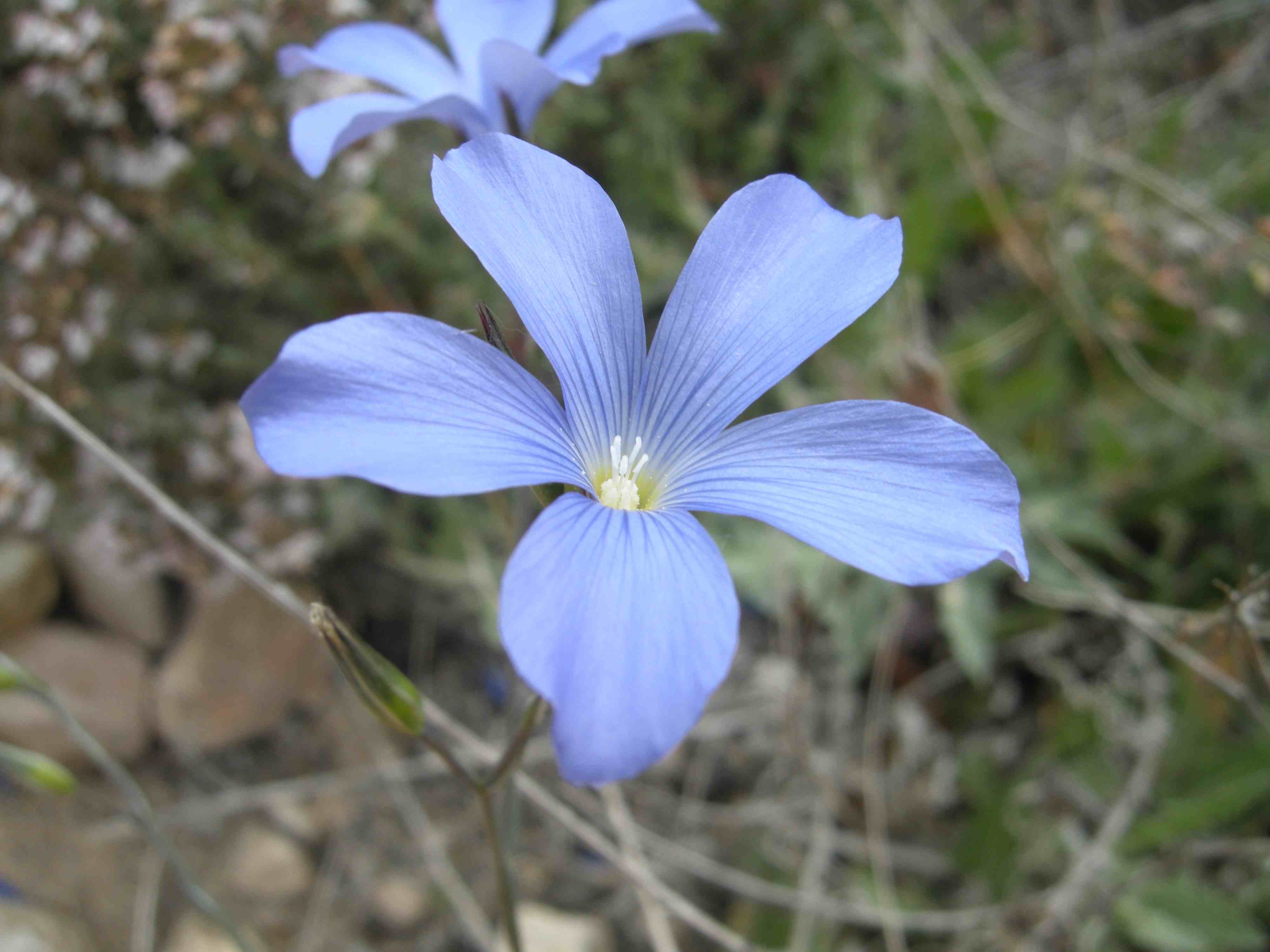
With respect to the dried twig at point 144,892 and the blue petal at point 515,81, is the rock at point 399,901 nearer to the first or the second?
the dried twig at point 144,892

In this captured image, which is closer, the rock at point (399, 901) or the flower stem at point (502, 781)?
the flower stem at point (502, 781)

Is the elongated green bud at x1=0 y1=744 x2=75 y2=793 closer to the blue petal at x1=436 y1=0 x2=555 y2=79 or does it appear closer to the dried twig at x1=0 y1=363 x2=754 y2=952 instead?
the dried twig at x1=0 y1=363 x2=754 y2=952

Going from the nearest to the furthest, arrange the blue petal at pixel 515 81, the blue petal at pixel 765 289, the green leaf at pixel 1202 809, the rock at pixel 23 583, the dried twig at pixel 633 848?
the blue petal at pixel 765 289
the blue petal at pixel 515 81
the dried twig at pixel 633 848
the green leaf at pixel 1202 809
the rock at pixel 23 583

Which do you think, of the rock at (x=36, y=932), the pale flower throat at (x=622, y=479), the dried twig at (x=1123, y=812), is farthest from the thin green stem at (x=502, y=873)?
the rock at (x=36, y=932)

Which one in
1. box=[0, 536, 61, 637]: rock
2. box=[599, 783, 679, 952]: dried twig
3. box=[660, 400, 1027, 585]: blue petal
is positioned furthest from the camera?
box=[0, 536, 61, 637]: rock

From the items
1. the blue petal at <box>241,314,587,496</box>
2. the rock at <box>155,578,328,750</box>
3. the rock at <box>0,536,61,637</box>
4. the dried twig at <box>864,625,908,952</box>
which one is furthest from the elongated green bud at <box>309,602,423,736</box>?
the rock at <box>0,536,61,637</box>

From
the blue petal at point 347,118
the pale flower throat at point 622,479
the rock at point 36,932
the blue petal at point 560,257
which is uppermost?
the blue petal at point 347,118

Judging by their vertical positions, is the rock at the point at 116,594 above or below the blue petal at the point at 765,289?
below
